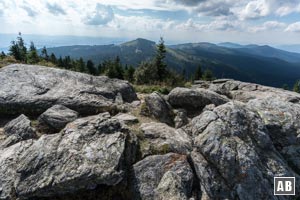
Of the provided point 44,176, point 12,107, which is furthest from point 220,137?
point 12,107

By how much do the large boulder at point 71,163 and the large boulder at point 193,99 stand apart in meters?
6.84

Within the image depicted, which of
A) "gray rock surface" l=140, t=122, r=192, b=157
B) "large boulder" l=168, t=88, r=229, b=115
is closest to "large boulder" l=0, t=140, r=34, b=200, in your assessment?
"gray rock surface" l=140, t=122, r=192, b=157

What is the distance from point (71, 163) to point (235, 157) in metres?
6.81

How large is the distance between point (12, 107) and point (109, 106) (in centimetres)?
590

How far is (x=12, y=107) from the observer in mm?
12961

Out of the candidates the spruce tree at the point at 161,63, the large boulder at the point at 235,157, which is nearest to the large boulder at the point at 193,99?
the large boulder at the point at 235,157

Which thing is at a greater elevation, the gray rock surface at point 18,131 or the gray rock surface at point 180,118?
the gray rock surface at point 18,131

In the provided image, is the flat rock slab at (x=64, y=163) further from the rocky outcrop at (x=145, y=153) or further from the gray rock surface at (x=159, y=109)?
the gray rock surface at (x=159, y=109)

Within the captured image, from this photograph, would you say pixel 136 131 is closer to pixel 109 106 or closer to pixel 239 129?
pixel 109 106

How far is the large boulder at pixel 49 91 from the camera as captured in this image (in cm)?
1307

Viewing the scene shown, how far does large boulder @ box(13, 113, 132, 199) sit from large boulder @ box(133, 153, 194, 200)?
2.79 ft

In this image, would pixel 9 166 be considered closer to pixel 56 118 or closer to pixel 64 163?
pixel 64 163

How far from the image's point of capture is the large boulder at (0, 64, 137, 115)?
1307 cm

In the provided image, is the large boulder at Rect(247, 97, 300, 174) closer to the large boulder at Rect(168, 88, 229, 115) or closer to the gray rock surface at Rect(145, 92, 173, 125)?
the large boulder at Rect(168, 88, 229, 115)
